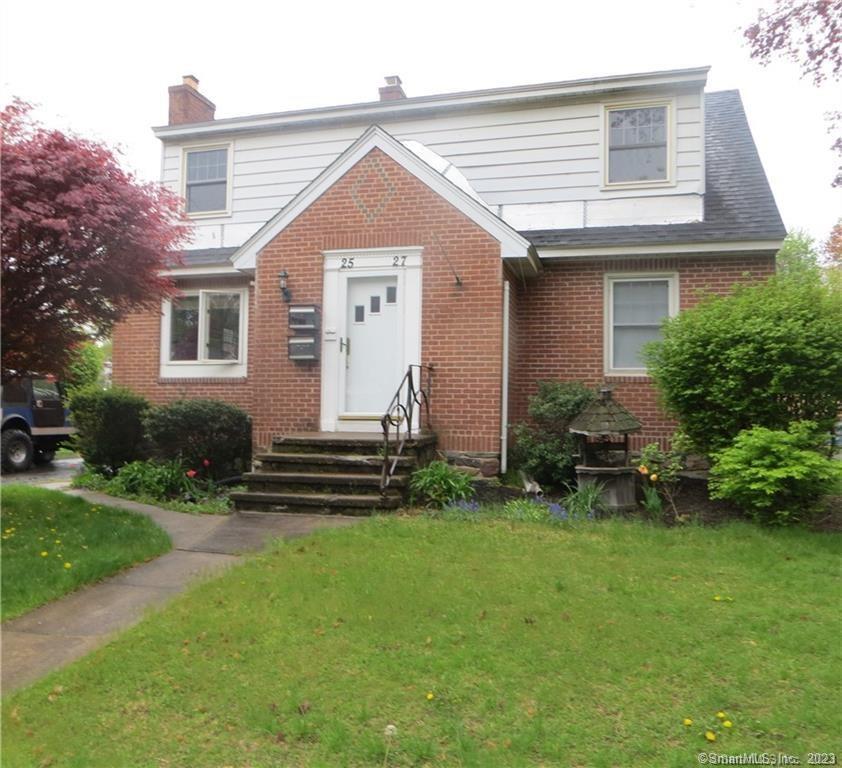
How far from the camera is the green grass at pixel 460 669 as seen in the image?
2930 mm

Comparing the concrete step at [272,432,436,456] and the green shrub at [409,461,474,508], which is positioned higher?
the concrete step at [272,432,436,456]

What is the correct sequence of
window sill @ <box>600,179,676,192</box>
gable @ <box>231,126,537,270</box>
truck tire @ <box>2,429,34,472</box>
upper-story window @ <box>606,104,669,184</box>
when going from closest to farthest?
gable @ <box>231,126,537,270</box> → window sill @ <box>600,179,676,192</box> → upper-story window @ <box>606,104,669,184</box> → truck tire @ <box>2,429,34,472</box>

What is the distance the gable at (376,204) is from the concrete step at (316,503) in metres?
3.59

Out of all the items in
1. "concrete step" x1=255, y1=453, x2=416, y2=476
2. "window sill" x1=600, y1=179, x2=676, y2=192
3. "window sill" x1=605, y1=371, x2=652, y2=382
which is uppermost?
"window sill" x1=600, y1=179, x2=676, y2=192

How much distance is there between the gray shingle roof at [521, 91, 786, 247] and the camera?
366 inches

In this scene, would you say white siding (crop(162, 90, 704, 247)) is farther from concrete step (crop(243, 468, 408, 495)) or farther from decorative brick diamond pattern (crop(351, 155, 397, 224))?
concrete step (crop(243, 468, 408, 495))

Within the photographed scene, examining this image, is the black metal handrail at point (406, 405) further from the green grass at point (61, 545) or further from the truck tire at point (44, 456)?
the truck tire at point (44, 456)

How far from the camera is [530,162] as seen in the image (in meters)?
10.9

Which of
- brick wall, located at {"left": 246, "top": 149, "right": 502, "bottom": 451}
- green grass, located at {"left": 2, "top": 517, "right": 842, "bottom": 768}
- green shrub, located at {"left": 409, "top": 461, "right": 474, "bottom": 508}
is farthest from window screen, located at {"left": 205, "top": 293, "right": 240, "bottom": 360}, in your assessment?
green grass, located at {"left": 2, "top": 517, "right": 842, "bottom": 768}

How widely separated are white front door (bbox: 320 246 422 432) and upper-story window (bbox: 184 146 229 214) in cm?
445

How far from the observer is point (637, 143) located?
34.3 feet

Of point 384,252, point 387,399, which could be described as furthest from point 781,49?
point 387,399

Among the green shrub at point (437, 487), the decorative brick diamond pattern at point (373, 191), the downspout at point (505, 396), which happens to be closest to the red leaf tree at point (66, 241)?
the decorative brick diamond pattern at point (373, 191)

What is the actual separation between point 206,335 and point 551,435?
6.30m
